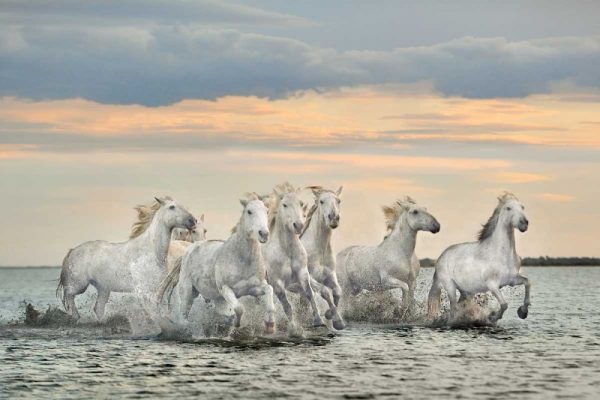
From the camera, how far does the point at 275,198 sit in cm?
2097

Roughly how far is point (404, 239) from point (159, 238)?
5373 millimetres

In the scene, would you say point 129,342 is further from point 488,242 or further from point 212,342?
point 488,242

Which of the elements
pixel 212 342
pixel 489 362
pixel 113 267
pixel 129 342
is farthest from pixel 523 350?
pixel 113 267

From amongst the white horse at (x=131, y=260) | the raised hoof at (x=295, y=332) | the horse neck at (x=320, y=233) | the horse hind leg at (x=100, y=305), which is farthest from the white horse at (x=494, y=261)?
the horse hind leg at (x=100, y=305)

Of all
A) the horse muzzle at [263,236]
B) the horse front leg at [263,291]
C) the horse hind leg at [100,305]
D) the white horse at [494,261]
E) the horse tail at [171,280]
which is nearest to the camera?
the horse muzzle at [263,236]

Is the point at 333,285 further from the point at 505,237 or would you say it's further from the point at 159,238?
the point at 505,237

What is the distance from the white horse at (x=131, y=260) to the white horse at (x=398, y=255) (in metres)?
4.59

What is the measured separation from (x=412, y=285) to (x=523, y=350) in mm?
5566

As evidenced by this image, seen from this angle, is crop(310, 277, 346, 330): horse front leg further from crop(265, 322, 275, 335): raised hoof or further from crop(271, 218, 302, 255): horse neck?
crop(265, 322, 275, 335): raised hoof

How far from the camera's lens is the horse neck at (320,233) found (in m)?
22.4

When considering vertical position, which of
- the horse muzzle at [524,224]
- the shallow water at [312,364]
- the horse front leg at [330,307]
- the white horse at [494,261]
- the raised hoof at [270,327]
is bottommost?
the shallow water at [312,364]

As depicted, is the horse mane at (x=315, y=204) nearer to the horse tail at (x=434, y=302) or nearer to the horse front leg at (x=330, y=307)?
the horse front leg at (x=330, y=307)

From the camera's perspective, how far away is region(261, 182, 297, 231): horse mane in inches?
817

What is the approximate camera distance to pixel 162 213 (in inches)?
904
